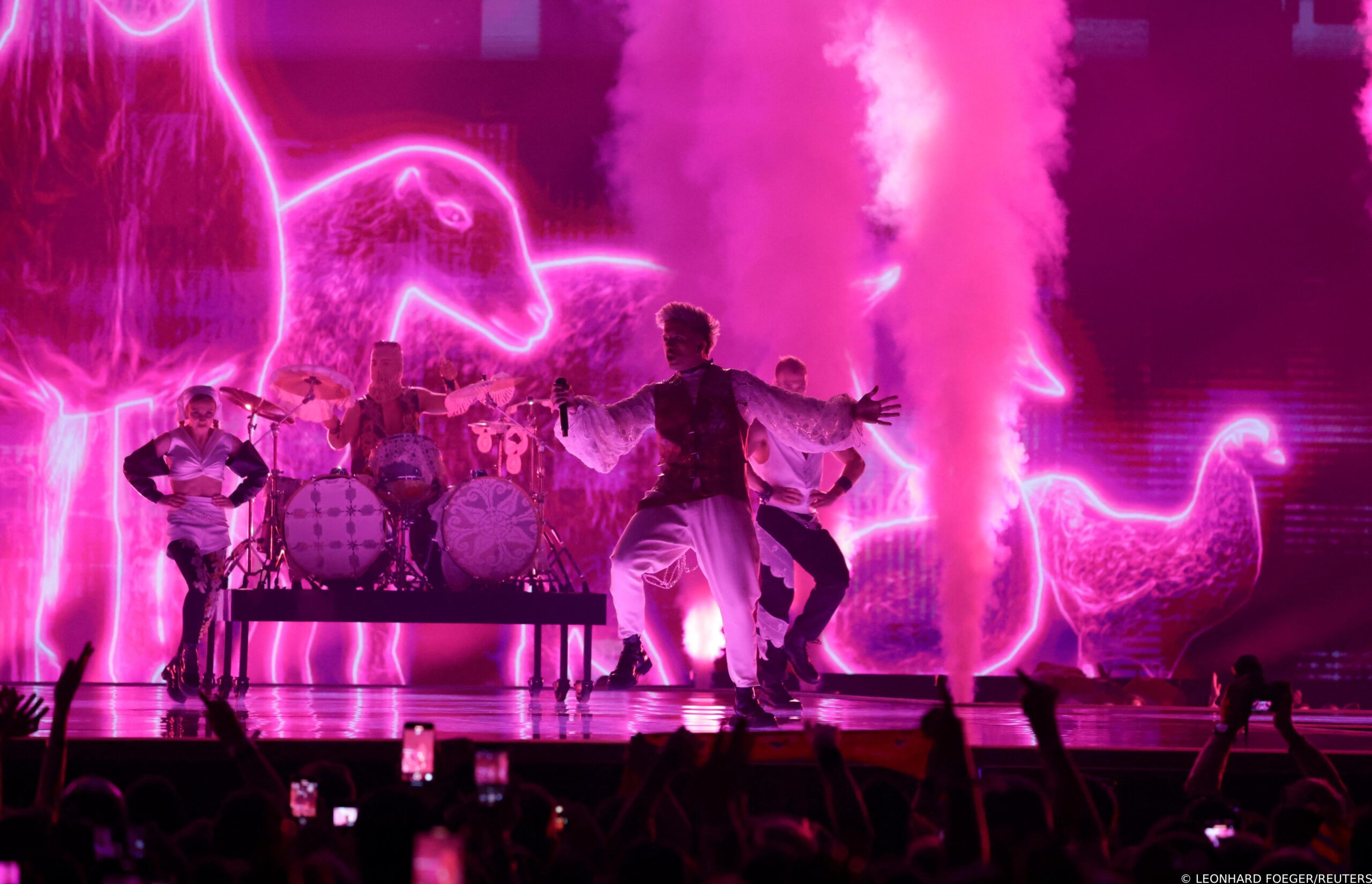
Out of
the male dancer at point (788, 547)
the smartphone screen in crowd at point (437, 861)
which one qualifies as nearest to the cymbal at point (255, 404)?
the male dancer at point (788, 547)

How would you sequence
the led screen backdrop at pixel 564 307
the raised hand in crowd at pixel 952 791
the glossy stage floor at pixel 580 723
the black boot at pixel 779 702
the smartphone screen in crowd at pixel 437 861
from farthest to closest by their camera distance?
the led screen backdrop at pixel 564 307 < the black boot at pixel 779 702 < the glossy stage floor at pixel 580 723 < the raised hand in crowd at pixel 952 791 < the smartphone screen in crowd at pixel 437 861

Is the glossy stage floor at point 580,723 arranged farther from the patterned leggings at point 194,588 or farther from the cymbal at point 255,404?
the cymbal at point 255,404

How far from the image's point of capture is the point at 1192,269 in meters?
8.95

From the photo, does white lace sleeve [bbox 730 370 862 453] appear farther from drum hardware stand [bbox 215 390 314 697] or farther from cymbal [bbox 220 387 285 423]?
cymbal [bbox 220 387 285 423]

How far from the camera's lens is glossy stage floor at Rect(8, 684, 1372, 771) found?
11.4 feet

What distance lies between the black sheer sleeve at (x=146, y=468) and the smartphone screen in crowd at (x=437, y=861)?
→ 5.07m

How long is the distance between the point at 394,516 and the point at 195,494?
0.90 meters

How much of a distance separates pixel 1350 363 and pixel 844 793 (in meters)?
7.97

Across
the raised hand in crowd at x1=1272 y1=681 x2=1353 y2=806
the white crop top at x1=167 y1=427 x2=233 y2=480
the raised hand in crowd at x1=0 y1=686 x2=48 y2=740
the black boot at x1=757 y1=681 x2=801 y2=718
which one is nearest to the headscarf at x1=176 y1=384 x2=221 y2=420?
the white crop top at x1=167 y1=427 x2=233 y2=480

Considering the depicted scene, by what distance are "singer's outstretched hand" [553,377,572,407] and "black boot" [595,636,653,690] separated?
3.04 feet

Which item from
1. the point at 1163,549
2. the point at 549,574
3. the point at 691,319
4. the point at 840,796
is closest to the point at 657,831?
the point at 840,796

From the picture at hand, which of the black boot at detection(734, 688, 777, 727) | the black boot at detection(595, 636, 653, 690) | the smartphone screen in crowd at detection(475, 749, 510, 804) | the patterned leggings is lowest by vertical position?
the smartphone screen in crowd at detection(475, 749, 510, 804)

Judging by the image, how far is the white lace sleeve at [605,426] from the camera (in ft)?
15.8

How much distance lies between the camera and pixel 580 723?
14.8 ft
